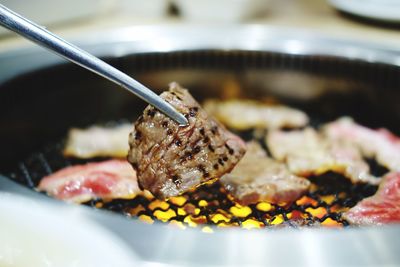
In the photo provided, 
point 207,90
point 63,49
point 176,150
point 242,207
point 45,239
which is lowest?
point 242,207

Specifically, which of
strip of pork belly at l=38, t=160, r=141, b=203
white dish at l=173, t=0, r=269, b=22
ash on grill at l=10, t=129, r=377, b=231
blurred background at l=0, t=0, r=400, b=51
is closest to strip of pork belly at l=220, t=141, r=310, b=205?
ash on grill at l=10, t=129, r=377, b=231

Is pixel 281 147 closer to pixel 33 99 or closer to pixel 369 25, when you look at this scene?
pixel 33 99

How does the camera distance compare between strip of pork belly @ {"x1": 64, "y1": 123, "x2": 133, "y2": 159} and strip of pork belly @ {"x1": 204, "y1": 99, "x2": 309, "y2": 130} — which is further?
strip of pork belly @ {"x1": 204, "y1": 99, "x2": 309, "y2": 130}

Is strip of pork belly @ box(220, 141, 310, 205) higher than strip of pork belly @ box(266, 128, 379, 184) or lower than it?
higher

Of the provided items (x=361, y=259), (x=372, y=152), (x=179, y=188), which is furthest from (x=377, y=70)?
(x=361, y=259)

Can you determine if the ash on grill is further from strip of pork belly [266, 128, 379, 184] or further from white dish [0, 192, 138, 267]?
white dish [0, 192, 138, 267]

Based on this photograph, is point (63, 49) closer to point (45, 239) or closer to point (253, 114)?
point (45, 239)

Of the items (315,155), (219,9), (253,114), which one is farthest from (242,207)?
(219,9)

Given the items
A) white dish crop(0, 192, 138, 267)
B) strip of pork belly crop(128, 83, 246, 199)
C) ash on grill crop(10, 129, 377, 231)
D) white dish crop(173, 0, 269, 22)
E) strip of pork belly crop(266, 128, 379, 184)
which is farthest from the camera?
white dish crop(173, 0, 269, 22)
